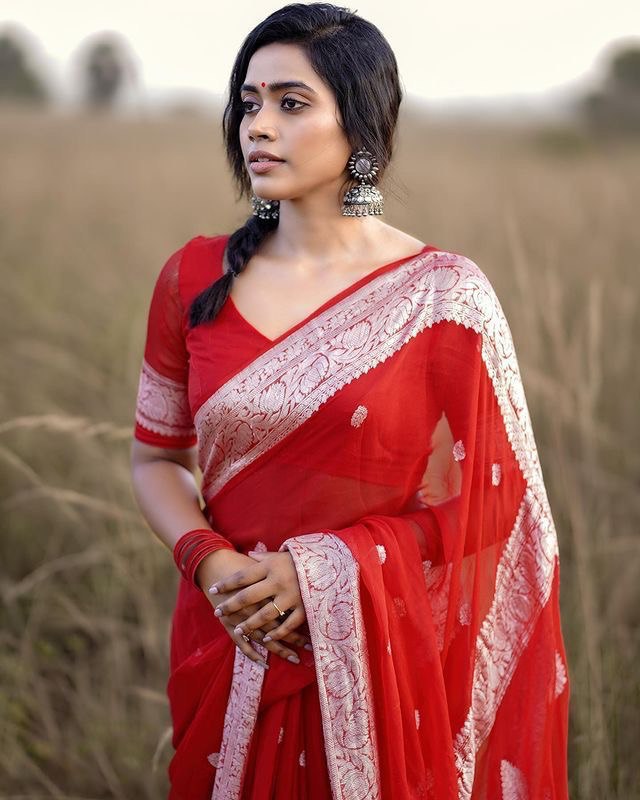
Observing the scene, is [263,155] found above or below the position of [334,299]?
above

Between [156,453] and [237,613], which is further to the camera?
[156,453]

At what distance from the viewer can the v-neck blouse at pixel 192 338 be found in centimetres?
146

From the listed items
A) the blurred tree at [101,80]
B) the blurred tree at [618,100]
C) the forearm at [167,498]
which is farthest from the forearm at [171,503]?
the blurred tree at [618,100]

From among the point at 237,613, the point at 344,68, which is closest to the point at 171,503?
the point at 237,613

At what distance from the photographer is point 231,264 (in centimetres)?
155

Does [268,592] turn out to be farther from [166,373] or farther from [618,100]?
[618,100]

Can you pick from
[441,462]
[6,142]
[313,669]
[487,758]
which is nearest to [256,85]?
[441,462]

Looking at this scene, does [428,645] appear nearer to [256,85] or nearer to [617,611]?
[256,85]

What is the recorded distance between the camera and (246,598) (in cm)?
135

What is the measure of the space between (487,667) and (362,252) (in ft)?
2.33

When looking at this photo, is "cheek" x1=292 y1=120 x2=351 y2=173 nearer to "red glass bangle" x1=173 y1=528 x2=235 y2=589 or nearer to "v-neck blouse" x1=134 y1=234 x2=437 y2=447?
"v-neck blouse" x1=134 y1=234 x2=437 y2=447

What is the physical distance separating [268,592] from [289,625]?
0.19 ft

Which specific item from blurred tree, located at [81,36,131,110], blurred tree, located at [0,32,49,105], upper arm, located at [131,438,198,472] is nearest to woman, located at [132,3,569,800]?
upper arm, located at [131,438,198,472]

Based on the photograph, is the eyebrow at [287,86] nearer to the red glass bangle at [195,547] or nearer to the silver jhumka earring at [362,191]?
the silver jhumka earring at [362,191]
